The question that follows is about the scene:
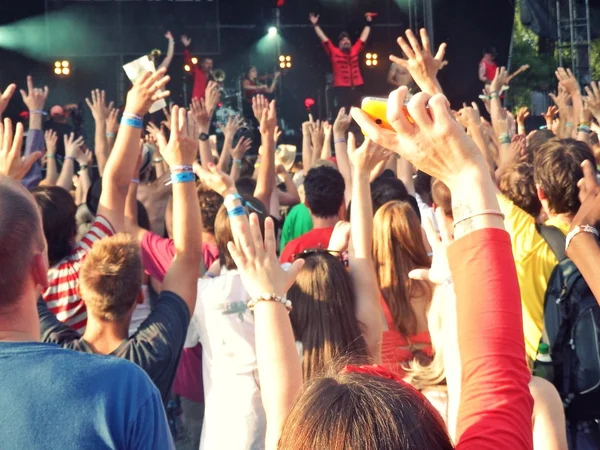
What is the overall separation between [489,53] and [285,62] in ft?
12.3

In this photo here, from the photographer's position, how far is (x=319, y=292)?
260 cm

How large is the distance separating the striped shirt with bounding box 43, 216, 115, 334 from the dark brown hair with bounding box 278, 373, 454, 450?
6.13 feet

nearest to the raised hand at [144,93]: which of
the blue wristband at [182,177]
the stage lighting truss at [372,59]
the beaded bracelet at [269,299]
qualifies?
the blue wristband at [182,177]

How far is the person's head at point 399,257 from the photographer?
308cm

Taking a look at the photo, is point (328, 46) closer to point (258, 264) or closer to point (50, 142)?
point (50, 142)

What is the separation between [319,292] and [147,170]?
300 cm

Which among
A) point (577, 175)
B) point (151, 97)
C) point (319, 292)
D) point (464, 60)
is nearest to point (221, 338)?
point (319, 292)

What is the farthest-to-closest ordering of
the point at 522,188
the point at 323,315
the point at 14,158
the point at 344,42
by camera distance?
the point at 344,42, the point at 522,188, the point at 14,158, the point at 323,315

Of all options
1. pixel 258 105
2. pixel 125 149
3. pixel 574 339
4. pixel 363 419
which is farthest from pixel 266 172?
pixel 363 419

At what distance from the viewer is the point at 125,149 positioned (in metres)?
3.00

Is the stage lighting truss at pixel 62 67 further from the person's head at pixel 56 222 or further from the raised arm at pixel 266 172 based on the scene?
the person's head at pixel 56 222

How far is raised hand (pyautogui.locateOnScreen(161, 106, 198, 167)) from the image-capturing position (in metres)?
2.83

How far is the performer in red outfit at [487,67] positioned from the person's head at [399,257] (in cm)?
1139

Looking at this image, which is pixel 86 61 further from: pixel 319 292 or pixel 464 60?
pixel 319 292
